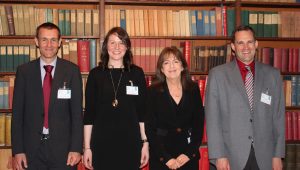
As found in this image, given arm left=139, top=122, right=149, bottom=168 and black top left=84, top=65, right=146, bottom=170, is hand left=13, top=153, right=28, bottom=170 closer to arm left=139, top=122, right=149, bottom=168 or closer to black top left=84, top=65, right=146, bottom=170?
black top left=84, top=65, right=146, bottom=170

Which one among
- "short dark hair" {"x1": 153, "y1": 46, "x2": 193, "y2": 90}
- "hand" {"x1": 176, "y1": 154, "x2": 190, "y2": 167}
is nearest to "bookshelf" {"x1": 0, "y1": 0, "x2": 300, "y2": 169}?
"short dark hair" {"x1": 153, "y1": 46, "x2": 193, "y2": 90}

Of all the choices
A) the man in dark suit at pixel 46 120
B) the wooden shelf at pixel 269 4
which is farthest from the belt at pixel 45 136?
the wooden shelf at pixel 269 4

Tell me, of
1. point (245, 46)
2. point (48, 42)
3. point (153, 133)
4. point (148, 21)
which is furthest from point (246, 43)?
point (48, 42)

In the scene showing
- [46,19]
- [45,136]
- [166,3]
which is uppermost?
[166,3]

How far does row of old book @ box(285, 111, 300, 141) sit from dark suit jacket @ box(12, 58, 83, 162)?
2.52 meters

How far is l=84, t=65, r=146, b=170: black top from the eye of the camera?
302 cm

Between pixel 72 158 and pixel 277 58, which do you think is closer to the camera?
pixel 72 158

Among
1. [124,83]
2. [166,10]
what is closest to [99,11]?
[166,10]

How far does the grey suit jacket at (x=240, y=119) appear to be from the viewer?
2945 millimetres

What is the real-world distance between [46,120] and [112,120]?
1.75 feet

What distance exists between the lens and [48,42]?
3.16 metres

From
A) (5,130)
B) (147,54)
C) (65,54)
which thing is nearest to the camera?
(5,130)

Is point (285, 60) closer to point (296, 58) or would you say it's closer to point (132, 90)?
point (296, 58)

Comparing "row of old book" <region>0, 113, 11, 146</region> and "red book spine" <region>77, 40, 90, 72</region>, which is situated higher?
"red book spine" <region>77, 40, 90, 72</region>
